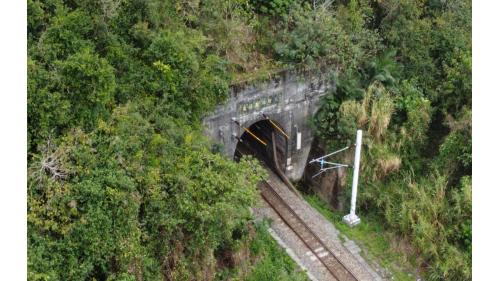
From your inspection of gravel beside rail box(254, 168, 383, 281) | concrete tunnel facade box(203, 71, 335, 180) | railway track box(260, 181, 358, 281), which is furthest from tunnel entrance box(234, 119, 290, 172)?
gravel beside rail box(254, 168, 383, 281)

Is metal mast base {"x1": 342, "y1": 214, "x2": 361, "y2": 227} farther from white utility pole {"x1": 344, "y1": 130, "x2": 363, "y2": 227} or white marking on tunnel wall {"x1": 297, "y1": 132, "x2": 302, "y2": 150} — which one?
Result: white marking on tunnel wall {"x1": 297, "y1": 132, "x2": 302, "y2": 150}

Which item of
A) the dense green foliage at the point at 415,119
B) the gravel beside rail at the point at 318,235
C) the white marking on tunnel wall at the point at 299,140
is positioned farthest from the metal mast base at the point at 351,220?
the white marking on tunnel wall at the point at 299,140

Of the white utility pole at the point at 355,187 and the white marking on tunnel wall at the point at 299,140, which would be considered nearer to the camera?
the white utility pole at the point at 355,187

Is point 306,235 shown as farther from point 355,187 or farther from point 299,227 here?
point 355,187

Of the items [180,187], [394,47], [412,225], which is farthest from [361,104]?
[180,187]

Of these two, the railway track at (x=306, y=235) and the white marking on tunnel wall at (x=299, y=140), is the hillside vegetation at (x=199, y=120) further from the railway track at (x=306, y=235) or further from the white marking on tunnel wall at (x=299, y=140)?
the railway track at (x=306, y=235)

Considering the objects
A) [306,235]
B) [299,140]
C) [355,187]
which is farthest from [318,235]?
[299,140]

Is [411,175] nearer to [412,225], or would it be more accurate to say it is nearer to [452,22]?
[412,225]
